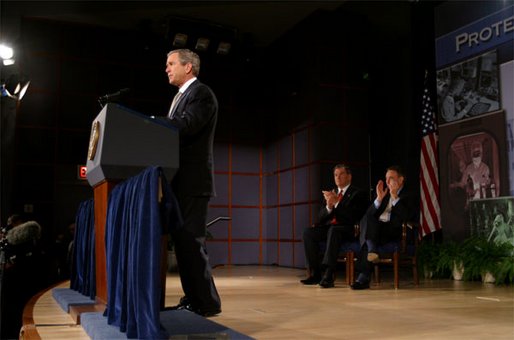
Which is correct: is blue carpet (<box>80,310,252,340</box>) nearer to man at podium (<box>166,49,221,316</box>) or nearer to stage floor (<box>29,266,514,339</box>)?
stage floor (<box>29,266,514,339</box>)

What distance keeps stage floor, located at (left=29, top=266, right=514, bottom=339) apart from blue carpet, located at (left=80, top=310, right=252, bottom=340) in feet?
0.31

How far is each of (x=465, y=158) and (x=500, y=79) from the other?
1024mm

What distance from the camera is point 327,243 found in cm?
514

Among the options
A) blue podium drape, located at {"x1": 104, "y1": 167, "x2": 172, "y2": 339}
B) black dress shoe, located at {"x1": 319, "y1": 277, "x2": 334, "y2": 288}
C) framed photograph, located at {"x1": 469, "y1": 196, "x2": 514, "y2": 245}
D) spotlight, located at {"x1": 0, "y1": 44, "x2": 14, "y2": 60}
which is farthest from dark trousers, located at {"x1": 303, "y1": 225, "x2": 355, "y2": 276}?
spotlight, located at {"x1": 0, "y1": 44, "x2": 14, "y2": 60}

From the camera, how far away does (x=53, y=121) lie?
9.05 metres

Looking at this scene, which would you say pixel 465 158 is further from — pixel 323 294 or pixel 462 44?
pixel 323 294

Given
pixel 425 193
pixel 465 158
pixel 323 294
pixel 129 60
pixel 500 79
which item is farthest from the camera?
pixel 129 60

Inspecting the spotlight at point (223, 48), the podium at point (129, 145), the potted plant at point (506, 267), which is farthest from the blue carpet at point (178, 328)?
the spotlight at point (223, 48)

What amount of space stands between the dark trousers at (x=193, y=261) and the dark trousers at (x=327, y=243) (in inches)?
97.6

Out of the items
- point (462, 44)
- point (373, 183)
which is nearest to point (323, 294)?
point (462, 44)

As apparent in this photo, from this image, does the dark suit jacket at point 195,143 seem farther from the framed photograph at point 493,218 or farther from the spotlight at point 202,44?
the spotlight at point 202,44

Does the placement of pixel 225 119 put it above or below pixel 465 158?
above

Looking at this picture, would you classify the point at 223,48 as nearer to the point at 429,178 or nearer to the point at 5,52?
the point at 5,52

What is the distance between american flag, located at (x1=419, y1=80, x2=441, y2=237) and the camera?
7.04 meters
